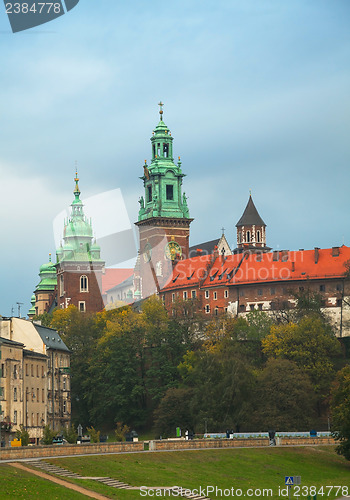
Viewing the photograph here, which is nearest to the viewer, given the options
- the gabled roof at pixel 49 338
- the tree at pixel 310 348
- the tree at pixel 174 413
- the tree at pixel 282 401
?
the tree at pixel 282 401

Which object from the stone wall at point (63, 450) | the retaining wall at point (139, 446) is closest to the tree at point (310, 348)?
the retaining wall at point (139, 446)

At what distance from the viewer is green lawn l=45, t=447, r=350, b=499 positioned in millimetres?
67000

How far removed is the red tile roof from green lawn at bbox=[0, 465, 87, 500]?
10583 cm

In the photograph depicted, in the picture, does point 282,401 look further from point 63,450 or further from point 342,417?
point 63,450

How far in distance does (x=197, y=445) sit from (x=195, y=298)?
96382 millimetres

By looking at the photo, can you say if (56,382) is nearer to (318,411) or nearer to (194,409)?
(194,409)

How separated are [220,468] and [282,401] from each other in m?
40.3

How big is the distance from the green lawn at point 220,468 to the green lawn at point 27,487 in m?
2.99

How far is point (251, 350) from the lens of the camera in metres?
143

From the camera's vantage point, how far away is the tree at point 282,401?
4439 inches

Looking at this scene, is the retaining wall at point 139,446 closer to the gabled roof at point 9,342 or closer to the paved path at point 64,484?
the paved path at point 64,484

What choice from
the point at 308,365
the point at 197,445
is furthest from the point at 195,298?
the point at 197,445

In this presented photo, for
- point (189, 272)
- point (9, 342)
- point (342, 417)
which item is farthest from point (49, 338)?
point (189, 272)

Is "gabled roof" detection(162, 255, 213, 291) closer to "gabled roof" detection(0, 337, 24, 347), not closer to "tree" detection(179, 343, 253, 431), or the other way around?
"tree" detection(179, 343, 253, 431)
